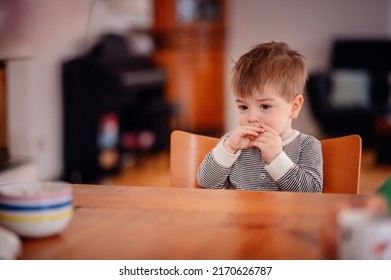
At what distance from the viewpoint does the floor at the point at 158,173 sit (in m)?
3.76

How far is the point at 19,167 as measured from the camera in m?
2.89

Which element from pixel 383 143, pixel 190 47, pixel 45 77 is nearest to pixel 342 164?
pixel 45 77

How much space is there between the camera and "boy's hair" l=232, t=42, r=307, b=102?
1.18m

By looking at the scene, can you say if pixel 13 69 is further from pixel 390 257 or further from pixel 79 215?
pixel 390 257

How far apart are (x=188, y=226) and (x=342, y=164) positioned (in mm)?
471

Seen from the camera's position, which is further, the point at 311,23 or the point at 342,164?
the point at 311,23

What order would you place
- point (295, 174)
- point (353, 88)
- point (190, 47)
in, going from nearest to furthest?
point (295, 174) < point (353, 88) < point (190, 47)

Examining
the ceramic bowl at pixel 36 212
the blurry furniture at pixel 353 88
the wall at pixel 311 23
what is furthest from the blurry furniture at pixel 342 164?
the wall at pixel 311 23

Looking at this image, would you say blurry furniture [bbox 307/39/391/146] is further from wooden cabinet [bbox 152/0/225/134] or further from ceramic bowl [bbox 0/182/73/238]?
ceramic bowl [bbox 0/182/73/238]

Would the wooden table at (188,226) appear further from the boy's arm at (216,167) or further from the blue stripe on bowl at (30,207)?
the boy's arm at (216,167)

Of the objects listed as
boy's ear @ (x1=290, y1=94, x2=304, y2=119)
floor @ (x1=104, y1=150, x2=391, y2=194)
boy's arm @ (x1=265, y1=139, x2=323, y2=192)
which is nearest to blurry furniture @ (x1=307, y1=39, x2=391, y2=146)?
floor @ (x1=104, y1=150, x2=391, y2=194)

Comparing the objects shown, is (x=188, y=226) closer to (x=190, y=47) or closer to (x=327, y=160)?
(x=327, y=160)

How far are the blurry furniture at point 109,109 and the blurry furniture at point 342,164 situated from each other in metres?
2.77

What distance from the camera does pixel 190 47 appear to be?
6.21 meters
